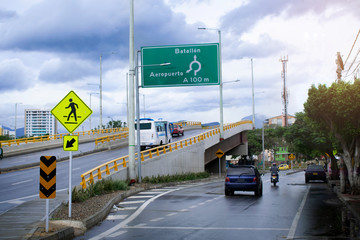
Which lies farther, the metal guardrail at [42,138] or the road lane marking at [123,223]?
the metal guardrail at [42,138]

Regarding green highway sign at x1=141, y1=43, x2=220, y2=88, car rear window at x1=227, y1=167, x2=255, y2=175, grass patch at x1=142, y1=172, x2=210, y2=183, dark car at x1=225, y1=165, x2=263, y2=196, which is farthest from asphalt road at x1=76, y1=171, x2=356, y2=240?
grass patch at x1=142, y1=172, x2=210, y2=183

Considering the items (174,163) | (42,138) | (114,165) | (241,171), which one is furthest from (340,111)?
(42,138)

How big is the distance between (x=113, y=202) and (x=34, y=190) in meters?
6.25

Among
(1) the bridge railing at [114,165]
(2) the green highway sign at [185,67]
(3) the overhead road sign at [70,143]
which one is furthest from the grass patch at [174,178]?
(3) the overhead road sign at [70,143]

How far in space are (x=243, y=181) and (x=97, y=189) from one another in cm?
732

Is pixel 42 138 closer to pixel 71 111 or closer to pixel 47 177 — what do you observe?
pixel 71 111

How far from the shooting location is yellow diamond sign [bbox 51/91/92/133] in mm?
12508

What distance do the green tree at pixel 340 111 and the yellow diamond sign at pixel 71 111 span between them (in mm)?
11641

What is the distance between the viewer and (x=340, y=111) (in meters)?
19.4

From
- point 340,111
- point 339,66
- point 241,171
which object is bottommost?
point 241,171

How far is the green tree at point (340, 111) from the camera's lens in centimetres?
1919

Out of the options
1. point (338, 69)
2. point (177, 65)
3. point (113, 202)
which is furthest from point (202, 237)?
point (338, 69)

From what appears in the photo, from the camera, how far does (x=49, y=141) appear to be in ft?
166

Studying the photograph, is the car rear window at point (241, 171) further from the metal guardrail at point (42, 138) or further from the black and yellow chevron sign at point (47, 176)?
the metal guardrail at point (42, 138)
